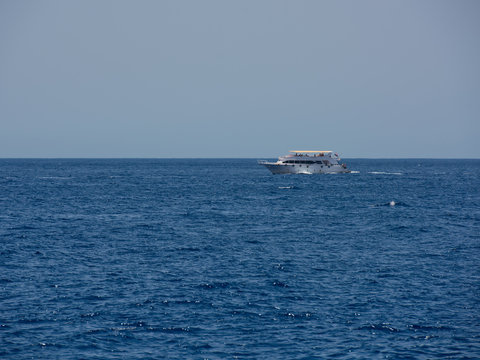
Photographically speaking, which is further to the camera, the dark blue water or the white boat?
the white boat

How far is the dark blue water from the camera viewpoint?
26.9 metres

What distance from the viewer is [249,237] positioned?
57.9 meters

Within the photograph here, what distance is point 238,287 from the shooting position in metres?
36.6

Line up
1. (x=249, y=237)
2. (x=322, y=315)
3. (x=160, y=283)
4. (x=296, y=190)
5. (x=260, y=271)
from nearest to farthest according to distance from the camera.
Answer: (x=322, y=315), (x=160, y=283), (x=260, y=271), (x=249, y=237), (x=296, y=190)

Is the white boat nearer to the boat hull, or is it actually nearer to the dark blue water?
the boat hull

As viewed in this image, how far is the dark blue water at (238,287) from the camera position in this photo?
26922 millimetres

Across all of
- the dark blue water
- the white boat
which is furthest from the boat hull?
the dark blue water

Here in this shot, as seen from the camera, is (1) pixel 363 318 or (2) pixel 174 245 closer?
(1) pixel 363 318

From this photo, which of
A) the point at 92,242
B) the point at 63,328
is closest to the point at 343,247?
the point at 92,242

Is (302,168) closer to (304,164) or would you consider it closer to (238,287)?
→ (304,164)

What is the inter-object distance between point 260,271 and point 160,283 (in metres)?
8.22

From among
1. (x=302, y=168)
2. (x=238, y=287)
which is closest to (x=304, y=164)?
(x=302, y=168)

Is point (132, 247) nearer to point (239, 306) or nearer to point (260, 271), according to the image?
point (260, 271)

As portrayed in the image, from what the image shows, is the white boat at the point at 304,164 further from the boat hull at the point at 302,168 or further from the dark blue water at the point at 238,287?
the dark blue water at the point at 238,287
